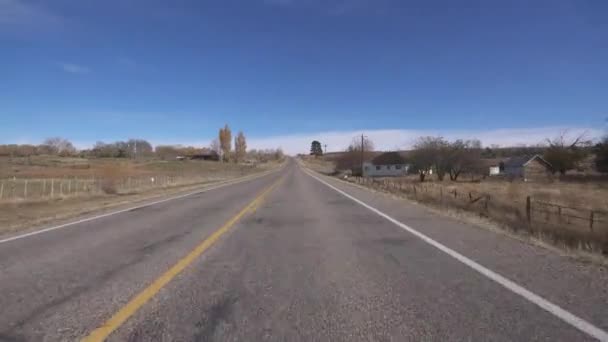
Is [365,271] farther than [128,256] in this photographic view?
No

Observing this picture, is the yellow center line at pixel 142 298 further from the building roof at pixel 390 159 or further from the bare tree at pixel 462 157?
the building roof at pixel 390 159

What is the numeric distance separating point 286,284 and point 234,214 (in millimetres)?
9364

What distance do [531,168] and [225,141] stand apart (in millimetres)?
100841

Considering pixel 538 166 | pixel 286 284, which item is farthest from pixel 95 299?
pixel 538 166

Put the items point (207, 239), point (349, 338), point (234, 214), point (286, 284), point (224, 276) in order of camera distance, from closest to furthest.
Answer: point (349, 338) → point (286, 284) → point (224, 276) → point (207, 239) → point (234, 214)

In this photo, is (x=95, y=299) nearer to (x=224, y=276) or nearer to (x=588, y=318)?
(x=224, y=276)

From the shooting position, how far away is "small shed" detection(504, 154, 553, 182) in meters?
76.8

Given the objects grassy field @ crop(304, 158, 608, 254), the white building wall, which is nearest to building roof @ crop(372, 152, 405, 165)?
the white building wall

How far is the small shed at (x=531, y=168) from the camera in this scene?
7675cm

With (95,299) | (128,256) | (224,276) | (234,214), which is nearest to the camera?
(95,299)

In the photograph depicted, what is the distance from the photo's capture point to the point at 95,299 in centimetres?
488

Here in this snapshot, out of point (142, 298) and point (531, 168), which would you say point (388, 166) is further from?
point (142, 298)

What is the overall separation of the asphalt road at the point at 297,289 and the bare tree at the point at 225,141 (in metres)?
143

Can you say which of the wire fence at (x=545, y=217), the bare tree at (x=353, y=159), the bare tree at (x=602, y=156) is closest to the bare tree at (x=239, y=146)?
the bare tree at (x=353, y=159)
